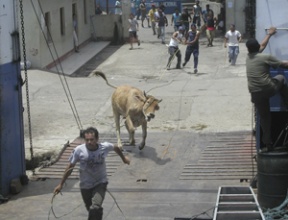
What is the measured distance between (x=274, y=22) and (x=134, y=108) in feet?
13.5

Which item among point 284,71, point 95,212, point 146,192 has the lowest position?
point 146,192

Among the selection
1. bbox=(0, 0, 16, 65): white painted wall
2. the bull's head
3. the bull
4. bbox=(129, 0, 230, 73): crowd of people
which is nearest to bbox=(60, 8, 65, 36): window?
bbox=(129, 0, 230, 73): crowd of people

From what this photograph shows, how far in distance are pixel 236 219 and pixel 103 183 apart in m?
1.86

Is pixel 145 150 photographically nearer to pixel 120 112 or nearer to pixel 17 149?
pixel 120 112

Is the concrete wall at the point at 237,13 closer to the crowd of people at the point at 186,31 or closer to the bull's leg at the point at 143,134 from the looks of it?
the crowd of people at the point at 186,31

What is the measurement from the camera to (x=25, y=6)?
2495 centimetres

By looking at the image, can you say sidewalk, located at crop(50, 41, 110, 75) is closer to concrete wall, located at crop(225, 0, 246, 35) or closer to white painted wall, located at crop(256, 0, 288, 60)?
concrete wall, located at crop(225, 0, 246, 35)

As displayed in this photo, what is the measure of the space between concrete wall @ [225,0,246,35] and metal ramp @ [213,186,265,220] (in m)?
26.8

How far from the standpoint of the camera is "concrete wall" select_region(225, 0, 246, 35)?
35781mm

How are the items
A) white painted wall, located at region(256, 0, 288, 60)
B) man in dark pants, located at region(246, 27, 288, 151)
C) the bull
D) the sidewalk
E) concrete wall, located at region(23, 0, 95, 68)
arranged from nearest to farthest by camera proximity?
man in dark pants, located at region(246, 27, 288, 151) < white painted wall, located at region(256, 0, 288, 60) < the bull < concrete wall, located at region(23, 0, 95, 68) < the sidewalk

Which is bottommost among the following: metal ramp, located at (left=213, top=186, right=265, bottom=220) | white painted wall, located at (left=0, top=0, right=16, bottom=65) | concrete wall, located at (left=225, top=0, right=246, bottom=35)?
metal ramp, located at (left=213, top=186, right=265, bottom=220)

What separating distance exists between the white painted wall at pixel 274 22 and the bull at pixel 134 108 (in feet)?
10.0

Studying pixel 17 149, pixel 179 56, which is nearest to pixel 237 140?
pixel 17 149

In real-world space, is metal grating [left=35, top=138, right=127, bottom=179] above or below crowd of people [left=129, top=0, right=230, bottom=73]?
below
